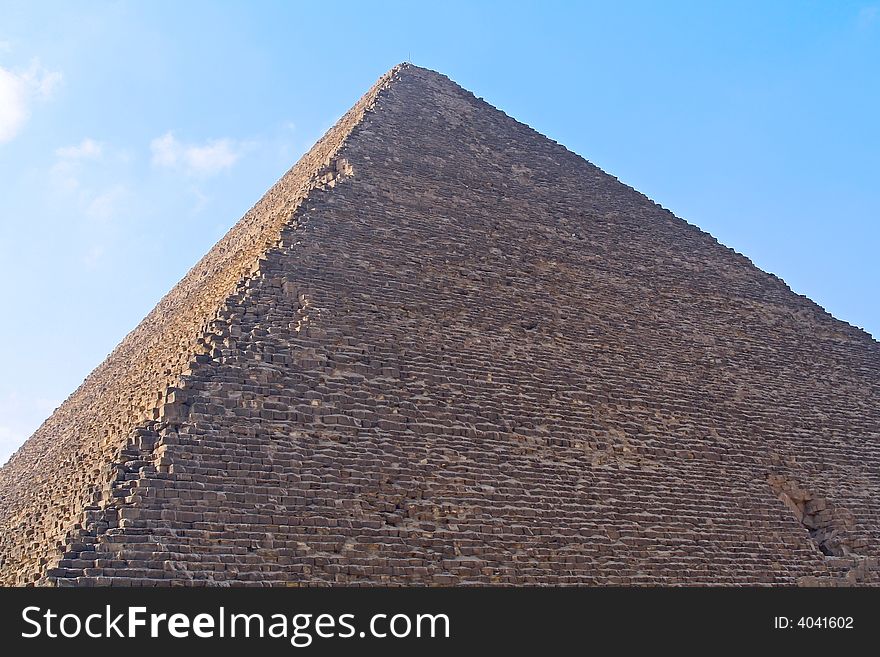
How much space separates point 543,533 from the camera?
9.57 meters

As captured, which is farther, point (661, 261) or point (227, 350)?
point (661, 261)

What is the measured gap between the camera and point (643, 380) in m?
12.6

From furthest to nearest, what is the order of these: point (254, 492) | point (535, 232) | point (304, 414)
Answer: point (535, 232) < point (304, 414) < point (254, 492)

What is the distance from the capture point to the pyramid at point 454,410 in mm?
8547

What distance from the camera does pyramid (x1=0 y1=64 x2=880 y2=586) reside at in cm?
855

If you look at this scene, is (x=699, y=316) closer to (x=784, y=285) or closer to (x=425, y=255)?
(x=784, y=285)

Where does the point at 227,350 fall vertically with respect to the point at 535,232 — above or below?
below

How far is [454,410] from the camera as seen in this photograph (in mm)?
10391

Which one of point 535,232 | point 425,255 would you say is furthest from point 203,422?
point 535,232

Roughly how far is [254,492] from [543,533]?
2.87 meters
